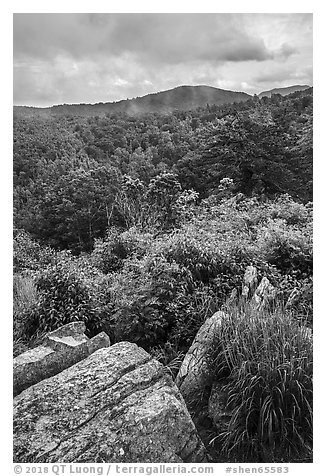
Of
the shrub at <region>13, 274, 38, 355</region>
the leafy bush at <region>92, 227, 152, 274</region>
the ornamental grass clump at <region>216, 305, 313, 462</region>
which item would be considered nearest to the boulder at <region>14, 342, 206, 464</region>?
the ornamental grass clump at <region>216, 305, 313, 462</region>

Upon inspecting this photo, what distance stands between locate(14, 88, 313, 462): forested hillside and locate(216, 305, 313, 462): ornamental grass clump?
0.12 m


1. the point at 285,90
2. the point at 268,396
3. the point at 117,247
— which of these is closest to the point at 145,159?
the point at 117,247

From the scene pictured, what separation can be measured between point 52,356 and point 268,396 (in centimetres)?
155

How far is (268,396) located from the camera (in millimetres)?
3199

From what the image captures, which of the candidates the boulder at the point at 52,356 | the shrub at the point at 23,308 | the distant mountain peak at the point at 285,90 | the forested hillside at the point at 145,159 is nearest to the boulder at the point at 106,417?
the boulder at the point at 52,356

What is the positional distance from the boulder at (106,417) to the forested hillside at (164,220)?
2.21 feet

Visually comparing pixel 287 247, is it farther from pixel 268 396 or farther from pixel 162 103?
pixel 268 396

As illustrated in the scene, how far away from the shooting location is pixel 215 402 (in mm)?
3414

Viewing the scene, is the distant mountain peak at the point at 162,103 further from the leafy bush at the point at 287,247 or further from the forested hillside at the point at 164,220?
the leafy bush at the point at 287,247

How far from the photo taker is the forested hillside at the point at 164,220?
4.35m
